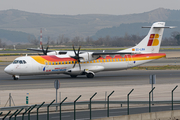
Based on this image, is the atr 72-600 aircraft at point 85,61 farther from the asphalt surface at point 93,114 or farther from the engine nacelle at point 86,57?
the asphalt surface at point 93,114

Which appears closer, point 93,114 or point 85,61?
point 93,114

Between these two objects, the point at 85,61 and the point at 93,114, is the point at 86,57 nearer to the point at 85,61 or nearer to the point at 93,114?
the point at 85,61

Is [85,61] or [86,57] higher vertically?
[86,57]

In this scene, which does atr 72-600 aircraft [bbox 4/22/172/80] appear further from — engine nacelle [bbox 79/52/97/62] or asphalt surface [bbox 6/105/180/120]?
asphalt surface [bbox 6/105/180/120]

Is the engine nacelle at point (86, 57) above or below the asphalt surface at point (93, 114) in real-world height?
above

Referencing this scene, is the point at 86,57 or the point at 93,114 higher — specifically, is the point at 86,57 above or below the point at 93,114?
above

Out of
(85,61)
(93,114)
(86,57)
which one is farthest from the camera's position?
(85,61)

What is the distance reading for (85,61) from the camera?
4197 centimetres

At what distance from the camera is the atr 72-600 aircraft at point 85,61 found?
3803 cm

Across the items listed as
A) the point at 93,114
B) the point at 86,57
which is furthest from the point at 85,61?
the point at 93,114

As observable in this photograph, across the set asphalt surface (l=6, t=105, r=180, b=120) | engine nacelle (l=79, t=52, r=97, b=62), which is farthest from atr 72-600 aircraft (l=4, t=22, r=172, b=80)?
asphalt surface (l=6, t=105, r=180, b=120)

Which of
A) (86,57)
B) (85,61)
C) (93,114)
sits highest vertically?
(86,57)

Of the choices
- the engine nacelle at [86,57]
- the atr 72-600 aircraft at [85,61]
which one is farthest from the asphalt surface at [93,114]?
the engine nacelle at [86,57]

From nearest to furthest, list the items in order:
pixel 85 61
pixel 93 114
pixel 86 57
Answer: pixel 93 114 → pixel 86 57 → pixel 85 61
